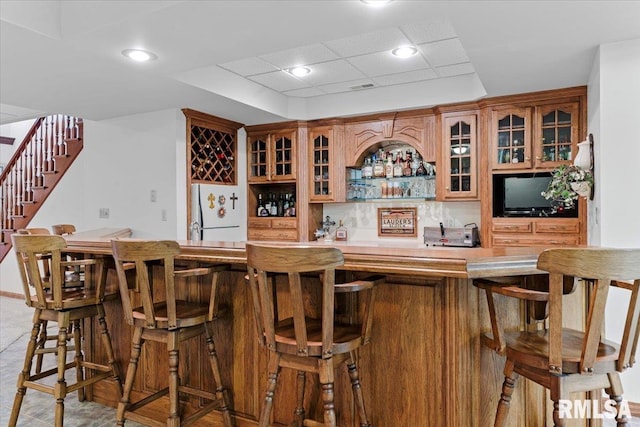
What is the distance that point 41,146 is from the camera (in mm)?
6379

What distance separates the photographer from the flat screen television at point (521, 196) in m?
4.30

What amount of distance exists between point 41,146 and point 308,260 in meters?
6.43

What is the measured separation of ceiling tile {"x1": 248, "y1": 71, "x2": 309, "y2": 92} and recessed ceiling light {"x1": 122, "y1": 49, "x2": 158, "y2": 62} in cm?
127

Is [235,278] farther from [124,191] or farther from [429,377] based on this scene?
[124,191]

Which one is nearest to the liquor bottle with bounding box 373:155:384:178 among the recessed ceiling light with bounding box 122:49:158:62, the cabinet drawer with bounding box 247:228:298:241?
the cabinet drawer with bounding box 247:228:298:241

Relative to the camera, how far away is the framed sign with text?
5.26 m

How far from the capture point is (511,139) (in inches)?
171

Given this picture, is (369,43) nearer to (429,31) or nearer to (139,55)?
(429,31)

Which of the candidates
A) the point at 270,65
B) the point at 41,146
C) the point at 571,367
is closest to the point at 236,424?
the point at 571,367

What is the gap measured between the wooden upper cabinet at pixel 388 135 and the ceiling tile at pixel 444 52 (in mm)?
905

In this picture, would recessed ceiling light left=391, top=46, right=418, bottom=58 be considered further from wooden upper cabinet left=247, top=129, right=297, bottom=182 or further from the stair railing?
the stair railing

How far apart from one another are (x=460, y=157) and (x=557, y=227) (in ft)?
3.84

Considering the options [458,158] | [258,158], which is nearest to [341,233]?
[258,158]

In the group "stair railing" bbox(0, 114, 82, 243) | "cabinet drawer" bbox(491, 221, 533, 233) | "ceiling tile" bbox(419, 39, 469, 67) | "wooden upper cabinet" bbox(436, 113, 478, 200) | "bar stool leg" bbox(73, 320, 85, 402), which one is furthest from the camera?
"stair railing" bbox(0, 114, 82, 243)
